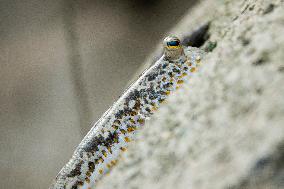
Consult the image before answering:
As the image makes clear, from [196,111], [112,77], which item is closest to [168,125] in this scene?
[196,111]

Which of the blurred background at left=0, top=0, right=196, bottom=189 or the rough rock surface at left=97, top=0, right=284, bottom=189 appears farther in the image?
the blurred background at left=0, top=0, right=196, bottom=189

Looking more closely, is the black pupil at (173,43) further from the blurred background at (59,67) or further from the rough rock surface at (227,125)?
the blurred background at (59,67)

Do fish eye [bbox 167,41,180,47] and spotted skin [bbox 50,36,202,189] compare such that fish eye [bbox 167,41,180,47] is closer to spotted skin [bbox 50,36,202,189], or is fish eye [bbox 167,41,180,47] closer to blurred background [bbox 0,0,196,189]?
spotted skin [bbox 50,36,202,189]

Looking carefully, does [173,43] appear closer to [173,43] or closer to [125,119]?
[173,43]

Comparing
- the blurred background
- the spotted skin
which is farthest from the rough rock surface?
the blurred background

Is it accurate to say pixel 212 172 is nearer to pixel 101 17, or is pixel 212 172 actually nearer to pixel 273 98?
pixel 273 98

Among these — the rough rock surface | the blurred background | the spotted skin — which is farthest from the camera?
the blurred background

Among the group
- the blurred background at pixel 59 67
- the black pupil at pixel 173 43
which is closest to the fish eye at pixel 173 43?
the black pupil at pixel 173 43
